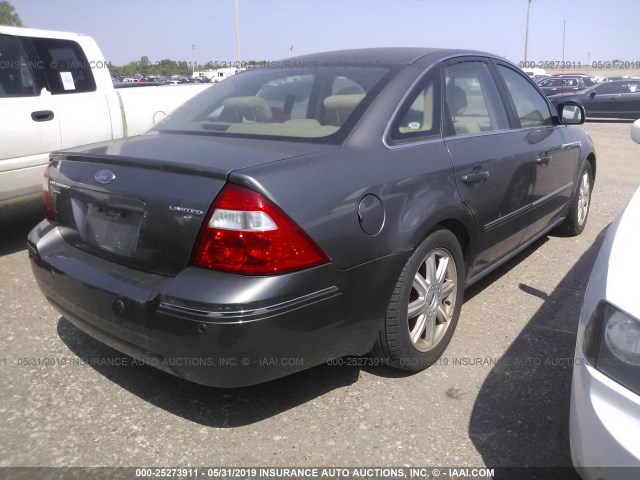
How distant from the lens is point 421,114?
117 inches

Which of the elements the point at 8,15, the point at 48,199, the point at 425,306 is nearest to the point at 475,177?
the point at 425,306

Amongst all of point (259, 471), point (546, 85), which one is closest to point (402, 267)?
point (259, 471)

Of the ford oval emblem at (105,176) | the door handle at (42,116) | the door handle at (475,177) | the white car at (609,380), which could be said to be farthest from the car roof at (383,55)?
the door handle at (42,116)

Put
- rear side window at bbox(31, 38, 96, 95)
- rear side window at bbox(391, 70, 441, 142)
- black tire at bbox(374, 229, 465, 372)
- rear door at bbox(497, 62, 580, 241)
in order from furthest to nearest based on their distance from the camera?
rear side window at bbox(31, 38, 96, 95) → rear door at bbox(497, 62, 580, 241) → rear side window at bbox(391, 70, 441, 142) → black tire at bbox(374, 229, 465, 372)

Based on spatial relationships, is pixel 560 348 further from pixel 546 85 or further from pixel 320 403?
pixel 546 85

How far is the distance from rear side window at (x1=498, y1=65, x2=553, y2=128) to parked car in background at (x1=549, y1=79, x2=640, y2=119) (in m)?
13.7

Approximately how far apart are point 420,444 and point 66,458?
4.83 ft

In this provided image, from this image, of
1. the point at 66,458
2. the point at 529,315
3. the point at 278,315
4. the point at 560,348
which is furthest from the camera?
the point at 529,315

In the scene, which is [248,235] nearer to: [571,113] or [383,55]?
[383,55]

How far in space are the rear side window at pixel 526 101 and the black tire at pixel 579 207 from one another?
917mm

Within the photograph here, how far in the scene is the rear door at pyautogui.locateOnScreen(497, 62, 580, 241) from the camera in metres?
3.87

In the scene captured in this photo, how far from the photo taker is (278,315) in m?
2.16

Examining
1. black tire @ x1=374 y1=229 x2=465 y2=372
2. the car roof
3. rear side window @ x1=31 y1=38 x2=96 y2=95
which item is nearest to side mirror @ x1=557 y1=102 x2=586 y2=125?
the car roof

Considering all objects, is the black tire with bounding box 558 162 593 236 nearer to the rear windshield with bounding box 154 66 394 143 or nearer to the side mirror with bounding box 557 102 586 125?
the side mirror with bounding box 557 102 586 125
